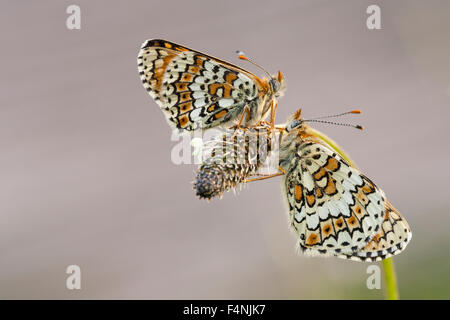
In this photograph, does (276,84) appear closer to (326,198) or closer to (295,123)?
(295,123)

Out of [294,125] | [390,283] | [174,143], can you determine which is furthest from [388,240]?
[174,143]

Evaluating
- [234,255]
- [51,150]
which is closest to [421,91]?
[234,255]

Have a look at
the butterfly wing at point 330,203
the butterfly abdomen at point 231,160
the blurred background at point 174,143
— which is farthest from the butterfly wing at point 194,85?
the blurred background at point 174,143

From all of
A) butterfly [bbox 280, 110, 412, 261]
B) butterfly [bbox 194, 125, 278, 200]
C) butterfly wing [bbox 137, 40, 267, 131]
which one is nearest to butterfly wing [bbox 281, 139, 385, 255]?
butterfly [bbox 280, 110, 412, 261]

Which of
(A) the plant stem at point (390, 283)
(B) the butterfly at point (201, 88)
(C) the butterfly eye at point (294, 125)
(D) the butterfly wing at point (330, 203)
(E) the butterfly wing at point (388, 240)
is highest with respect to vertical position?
(B) the butterfly at point (201, 88)

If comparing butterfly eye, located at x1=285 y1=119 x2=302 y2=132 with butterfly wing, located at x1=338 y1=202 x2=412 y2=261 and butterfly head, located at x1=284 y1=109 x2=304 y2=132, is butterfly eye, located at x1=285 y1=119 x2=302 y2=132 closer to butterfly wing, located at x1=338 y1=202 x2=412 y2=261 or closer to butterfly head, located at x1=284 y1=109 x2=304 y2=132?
butterfly head, located at x1=284 y1=109 x2=304 y2=132

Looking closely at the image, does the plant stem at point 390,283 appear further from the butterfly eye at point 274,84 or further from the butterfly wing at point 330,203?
the butterfly eye at point 274,84
